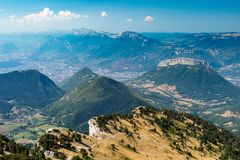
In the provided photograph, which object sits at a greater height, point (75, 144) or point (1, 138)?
point (1, 138)

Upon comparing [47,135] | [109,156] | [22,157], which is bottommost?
[109,156]

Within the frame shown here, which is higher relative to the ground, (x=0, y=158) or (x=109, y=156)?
(x=0, y=158)

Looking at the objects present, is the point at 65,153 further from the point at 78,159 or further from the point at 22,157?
the point at 22,157

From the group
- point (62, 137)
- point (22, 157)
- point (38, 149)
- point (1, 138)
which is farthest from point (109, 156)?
point (22, 157)

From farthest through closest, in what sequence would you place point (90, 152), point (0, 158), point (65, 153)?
point (90, 152)
point (65, 153)
point (0, 158)

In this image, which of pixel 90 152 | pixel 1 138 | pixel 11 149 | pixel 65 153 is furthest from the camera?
pixel 90 152

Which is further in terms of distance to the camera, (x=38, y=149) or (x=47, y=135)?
(x=47, y=135)

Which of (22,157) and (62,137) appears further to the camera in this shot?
(62,137)

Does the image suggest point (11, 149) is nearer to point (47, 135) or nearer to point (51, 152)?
point (51, 152)

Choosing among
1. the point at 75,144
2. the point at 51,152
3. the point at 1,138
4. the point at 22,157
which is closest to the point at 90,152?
the point at 75,144
